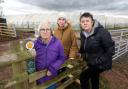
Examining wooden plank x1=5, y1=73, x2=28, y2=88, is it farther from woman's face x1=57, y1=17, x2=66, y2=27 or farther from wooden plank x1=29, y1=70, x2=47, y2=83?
woman's face x1=57, y1=17, x2=66, y2=27

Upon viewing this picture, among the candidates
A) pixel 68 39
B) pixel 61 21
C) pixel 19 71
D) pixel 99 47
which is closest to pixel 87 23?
pixel 99 47

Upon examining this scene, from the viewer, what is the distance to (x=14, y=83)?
12.7ft

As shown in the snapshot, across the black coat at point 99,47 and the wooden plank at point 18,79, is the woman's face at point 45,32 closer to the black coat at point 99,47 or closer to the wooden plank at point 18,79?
the wooden plank at point 18,79

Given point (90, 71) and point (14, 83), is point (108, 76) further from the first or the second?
point (14, 83)

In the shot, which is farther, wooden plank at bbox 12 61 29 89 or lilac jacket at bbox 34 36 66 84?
lilac jacket at bbox 34 36 66 84

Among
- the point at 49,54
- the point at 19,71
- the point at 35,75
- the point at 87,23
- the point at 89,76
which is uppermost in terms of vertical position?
the point at 87,23

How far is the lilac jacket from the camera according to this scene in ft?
14.0

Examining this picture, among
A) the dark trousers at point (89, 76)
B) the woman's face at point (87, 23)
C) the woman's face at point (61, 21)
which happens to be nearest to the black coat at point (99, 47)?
the woman's face at point (87, 23)

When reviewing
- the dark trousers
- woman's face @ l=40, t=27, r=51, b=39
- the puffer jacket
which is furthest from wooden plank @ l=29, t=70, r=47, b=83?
the puffer jacket

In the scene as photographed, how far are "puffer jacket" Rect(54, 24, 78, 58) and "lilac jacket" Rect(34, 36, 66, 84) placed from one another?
122 cm

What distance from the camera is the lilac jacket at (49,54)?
4.28 m

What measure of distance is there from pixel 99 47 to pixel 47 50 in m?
0.93

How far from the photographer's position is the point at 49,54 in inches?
169

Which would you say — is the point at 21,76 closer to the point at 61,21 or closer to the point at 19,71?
the point at 19,71
